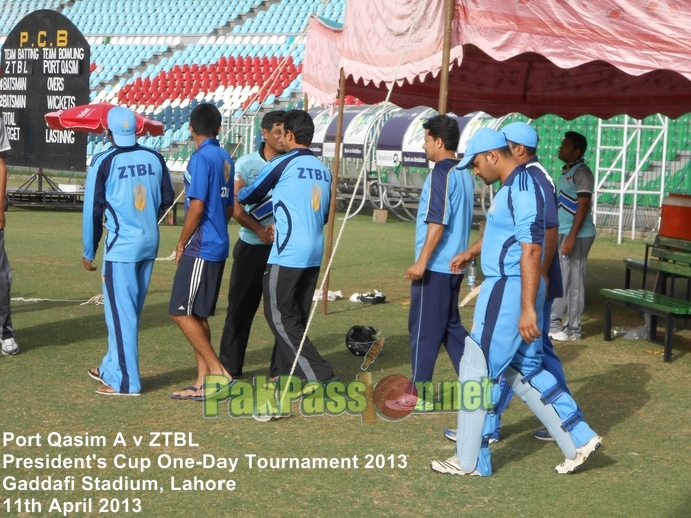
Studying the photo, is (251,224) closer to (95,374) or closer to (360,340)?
A: (95,374)

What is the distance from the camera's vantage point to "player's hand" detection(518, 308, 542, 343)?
15.4 feet

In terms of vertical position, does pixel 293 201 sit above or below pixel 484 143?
below

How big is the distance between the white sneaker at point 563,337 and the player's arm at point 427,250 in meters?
3.28

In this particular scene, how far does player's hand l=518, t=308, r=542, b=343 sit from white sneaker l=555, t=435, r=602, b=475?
69cm

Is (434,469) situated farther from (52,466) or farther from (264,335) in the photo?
(264,335)

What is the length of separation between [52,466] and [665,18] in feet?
17.1

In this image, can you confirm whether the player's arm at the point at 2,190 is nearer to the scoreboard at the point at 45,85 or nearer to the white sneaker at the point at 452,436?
the white sneaker at the point at 452,436

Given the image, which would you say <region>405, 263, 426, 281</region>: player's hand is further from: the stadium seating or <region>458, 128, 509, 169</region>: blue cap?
the stadium seating

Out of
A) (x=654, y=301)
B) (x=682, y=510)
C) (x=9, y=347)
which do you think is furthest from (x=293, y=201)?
(x=654, y=301)

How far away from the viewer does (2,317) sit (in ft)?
24.3

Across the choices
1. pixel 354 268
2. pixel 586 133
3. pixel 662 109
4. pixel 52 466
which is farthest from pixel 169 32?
pixel 52 466

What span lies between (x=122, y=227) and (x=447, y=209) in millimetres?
2153

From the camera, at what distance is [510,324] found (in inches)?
189

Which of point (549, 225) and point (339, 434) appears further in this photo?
point (339, 434)
